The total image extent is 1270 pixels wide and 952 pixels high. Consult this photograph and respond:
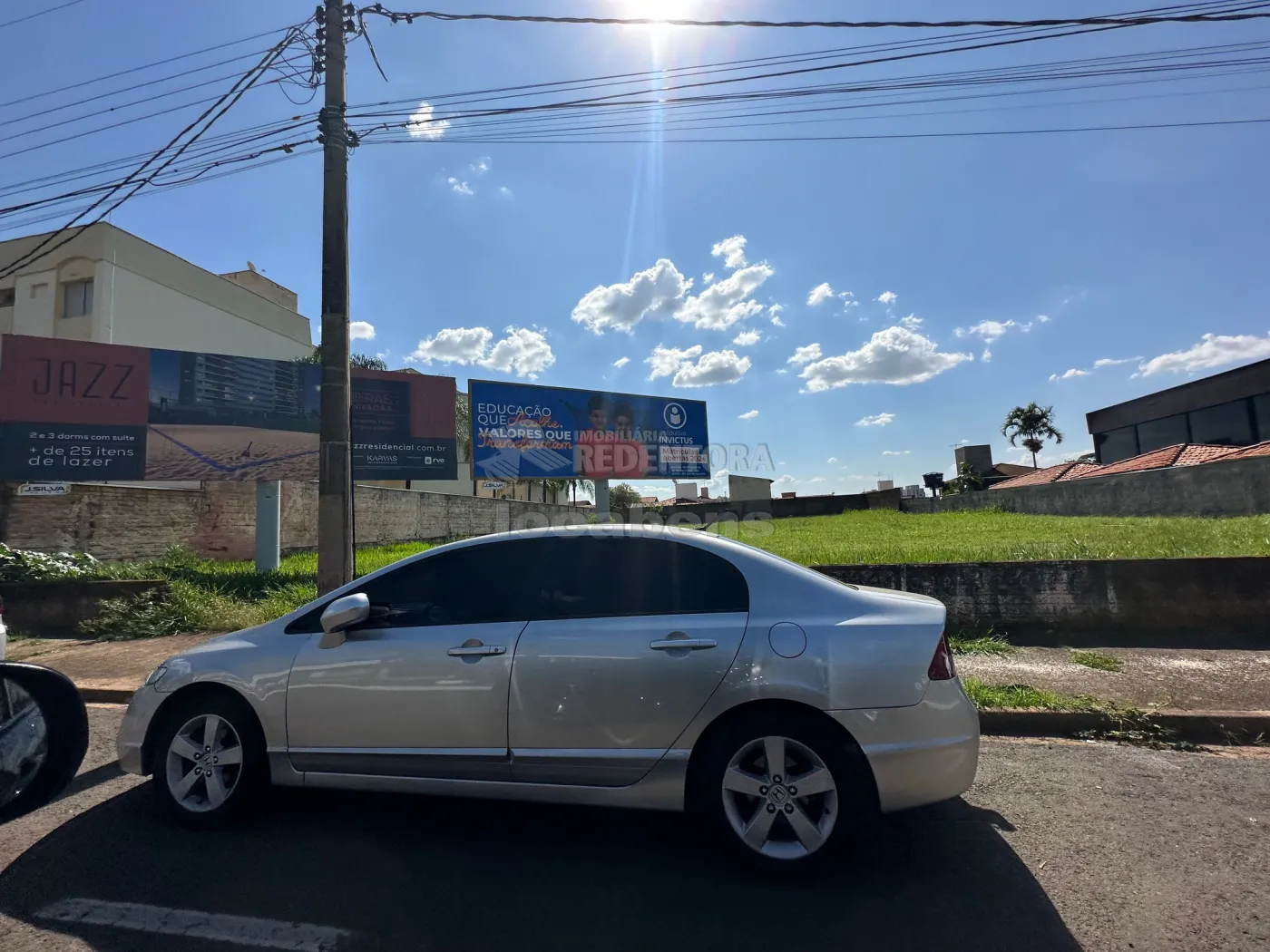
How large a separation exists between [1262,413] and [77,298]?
162 ft

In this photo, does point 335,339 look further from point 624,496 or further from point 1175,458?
point 624,496

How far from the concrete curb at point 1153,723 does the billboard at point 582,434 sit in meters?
11.3

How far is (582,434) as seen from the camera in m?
15.7

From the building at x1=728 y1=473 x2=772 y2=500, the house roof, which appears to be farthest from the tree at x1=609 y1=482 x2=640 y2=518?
the house roof

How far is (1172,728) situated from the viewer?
4688mm

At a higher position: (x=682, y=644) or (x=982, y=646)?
(x=682, y=644)

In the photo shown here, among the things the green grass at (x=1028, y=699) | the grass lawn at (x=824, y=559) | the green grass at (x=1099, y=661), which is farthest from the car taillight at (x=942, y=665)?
the grass lawn at (x=824, y=559)

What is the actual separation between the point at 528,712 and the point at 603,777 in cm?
44

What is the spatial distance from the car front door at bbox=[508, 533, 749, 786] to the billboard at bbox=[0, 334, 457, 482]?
11.8 meters

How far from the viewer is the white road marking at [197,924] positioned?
2459 mm

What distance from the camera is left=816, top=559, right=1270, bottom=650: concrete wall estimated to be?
265 inches

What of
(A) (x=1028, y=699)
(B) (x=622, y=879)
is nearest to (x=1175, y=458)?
(A) (x=1028, y=699)

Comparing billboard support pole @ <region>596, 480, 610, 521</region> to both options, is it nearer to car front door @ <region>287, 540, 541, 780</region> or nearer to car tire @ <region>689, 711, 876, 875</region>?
car front door @ <region>287, 540, 541, 780</region>

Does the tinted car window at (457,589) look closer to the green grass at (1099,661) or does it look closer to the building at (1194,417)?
the green grass at (1099,661)
